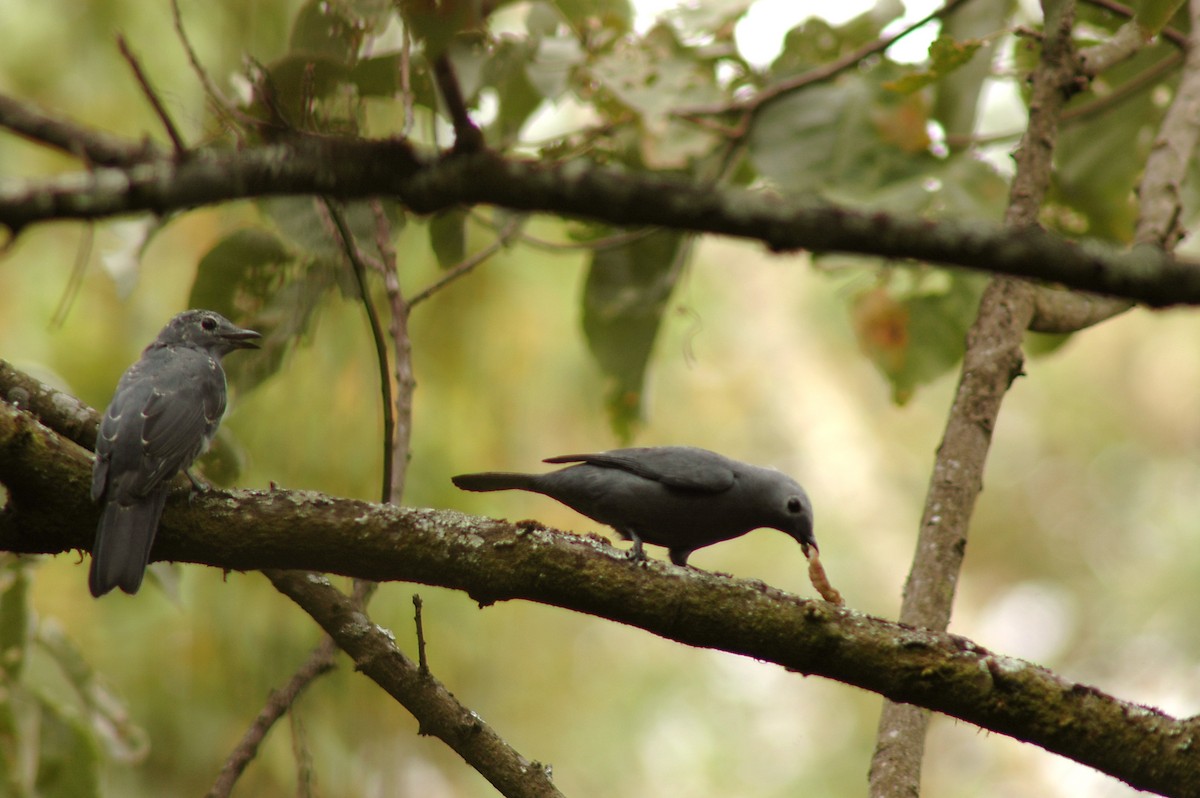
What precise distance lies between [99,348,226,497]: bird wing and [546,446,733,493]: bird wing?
4.05 ft

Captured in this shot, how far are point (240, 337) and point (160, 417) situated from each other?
2.88 feet

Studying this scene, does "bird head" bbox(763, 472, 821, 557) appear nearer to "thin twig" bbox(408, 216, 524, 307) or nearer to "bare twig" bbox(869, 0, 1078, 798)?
"bare twig" bbox(869, 0, 1078, 798)

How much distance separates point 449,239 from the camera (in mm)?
4438

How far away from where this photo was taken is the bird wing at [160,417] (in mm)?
2947

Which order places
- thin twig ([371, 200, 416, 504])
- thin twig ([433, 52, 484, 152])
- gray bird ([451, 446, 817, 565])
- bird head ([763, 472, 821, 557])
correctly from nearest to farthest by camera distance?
thin twig ([433, 52, 484, 152]), thin twig ([371, 200, 416, 504]), gray bird ([451, 446, 817, 565]), bird head ([763, 472, 821, 557])

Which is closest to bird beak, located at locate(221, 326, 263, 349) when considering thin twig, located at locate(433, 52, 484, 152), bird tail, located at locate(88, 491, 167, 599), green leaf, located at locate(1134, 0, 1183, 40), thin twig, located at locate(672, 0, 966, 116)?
bird tail, located at locate(88, 491, 167, 599)

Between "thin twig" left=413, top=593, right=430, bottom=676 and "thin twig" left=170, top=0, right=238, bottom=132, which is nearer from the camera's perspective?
"thin twig" left=170, top=0, right=238, bottom=132

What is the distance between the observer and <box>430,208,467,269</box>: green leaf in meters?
4.41

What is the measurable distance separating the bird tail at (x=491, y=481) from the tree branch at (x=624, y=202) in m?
2.30

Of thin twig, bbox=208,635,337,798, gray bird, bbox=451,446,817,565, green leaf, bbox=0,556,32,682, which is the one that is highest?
gray bird, bbox=451,446,817,565

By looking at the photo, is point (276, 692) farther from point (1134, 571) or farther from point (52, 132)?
point (1134, 571)

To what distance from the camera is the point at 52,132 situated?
61.2 inches

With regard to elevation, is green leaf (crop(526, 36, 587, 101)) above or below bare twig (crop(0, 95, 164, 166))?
above

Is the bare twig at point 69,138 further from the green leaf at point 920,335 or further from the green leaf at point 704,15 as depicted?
the green leaf at point 920,335
